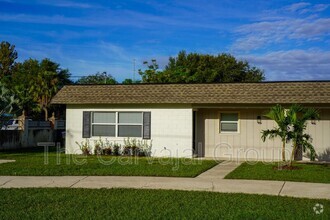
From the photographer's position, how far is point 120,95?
20719 mm

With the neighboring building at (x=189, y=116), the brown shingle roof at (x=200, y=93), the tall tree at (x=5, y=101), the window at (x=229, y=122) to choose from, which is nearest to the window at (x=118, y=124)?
the neighboring building at (x=189, y=116)

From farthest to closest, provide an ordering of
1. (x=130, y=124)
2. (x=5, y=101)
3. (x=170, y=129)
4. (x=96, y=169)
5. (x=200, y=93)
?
(x=5, y=101) < (x=130, y=124) < (x=170, y=129) < (x=200, y=93) < (x=96, y=169)

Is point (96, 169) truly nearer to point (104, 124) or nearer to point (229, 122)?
point (104, 124)

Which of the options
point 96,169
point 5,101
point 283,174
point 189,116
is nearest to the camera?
point 283,174

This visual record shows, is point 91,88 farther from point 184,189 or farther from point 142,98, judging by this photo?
point 184,189

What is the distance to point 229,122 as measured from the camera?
2025 cm

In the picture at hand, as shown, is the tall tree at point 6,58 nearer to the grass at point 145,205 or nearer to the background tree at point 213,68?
the background tree at point 213,68

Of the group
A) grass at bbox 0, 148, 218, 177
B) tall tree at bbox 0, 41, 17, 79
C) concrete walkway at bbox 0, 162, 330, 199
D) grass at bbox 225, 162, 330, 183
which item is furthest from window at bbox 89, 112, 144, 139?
tall tree at bbox 0, 41, 17, 79

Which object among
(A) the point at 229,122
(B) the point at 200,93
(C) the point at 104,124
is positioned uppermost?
(B) the point at 200,93

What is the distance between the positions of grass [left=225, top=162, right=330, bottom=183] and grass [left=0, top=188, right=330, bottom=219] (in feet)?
9.91

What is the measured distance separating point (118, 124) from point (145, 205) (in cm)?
1222

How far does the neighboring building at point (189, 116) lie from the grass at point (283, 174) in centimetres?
395

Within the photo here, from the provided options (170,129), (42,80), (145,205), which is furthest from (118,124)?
(42,80)

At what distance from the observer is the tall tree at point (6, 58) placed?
59028 mm
